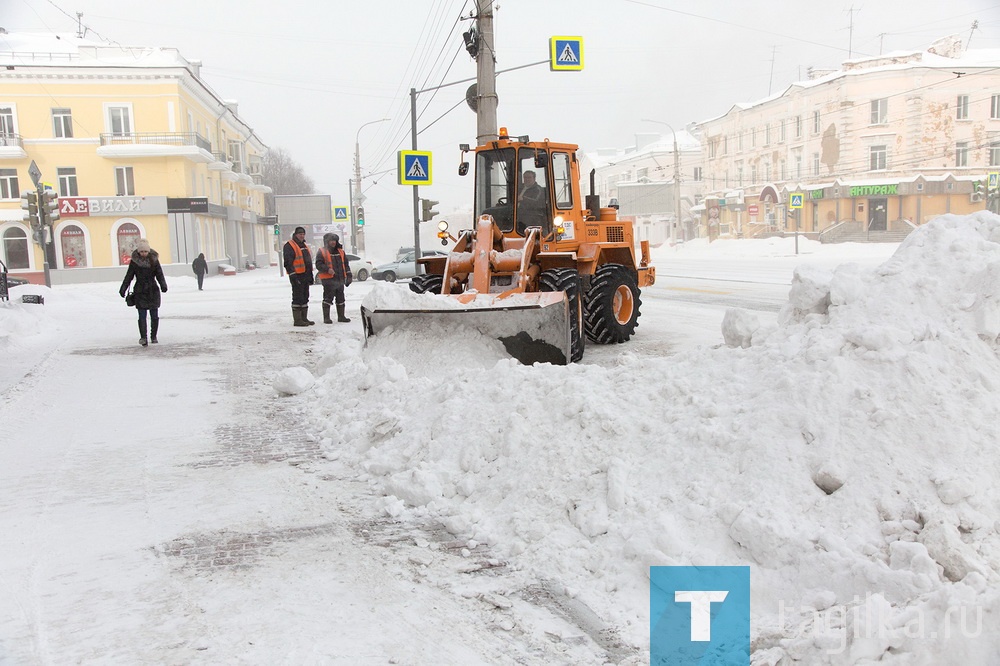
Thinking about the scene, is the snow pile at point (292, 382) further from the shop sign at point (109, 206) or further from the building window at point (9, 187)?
the building window at point (9, 187)

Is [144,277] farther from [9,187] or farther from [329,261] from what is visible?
[9,187]

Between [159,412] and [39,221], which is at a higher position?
[39,221]

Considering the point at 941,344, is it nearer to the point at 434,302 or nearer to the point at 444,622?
the point at 444,622

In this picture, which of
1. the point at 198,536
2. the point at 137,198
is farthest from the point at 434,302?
the point at 137,198

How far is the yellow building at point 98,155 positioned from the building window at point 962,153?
43351 mm

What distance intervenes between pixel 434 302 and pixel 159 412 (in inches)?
117

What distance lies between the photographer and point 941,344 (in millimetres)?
4500

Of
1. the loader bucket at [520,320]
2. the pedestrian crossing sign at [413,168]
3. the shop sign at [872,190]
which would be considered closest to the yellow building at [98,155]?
the pedestrian crossing sign at [413,168]

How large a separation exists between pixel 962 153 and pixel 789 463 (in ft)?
169

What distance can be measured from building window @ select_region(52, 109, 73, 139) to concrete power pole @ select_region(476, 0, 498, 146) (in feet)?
96.9

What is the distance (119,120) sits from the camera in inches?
1446

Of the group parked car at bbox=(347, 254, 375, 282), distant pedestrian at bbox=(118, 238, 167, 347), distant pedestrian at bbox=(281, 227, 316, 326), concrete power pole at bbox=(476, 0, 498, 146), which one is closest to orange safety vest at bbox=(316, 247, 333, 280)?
distant pedestrian at bbox=(281, 227, 316, 326)

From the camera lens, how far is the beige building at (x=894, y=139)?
4581 centimetres

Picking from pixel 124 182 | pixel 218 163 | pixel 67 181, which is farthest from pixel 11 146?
pixel 218 163
